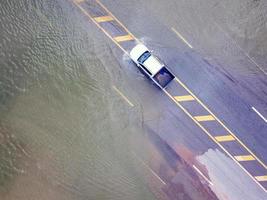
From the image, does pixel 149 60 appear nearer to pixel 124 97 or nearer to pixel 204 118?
pixel 124 97

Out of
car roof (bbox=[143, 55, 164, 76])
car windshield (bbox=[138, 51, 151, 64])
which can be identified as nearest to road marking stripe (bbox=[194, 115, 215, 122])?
car roof (bbox=[143, 55, 164, 76])

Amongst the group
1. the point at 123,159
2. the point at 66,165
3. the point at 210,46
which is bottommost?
the point at 66,165

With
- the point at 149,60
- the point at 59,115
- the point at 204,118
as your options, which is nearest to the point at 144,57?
the point at 149,60

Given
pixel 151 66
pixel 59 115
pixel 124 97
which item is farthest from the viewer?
pixel 124 97

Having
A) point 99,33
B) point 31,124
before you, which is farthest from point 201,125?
point 31,124

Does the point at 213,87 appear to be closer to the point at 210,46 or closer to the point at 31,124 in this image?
the point at 210,46
